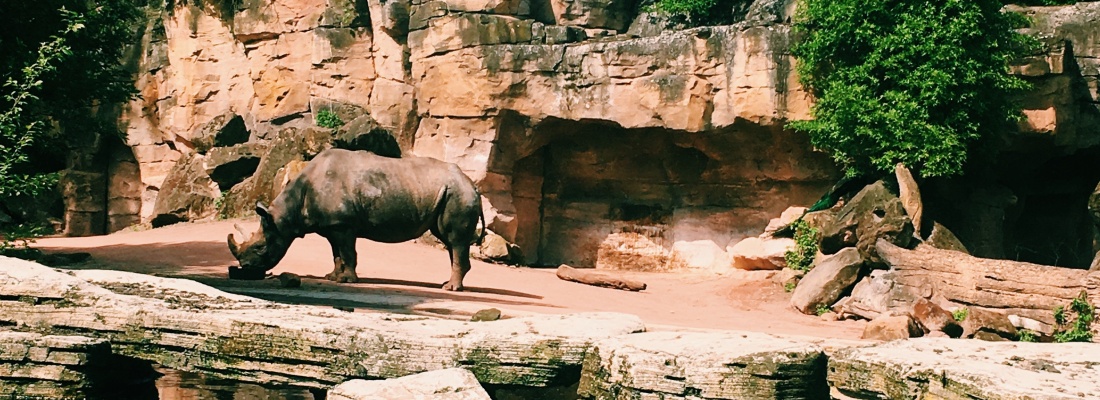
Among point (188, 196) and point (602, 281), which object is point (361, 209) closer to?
point (602, 281)

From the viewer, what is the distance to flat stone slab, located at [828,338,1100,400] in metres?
4.91

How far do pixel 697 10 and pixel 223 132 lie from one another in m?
10.1

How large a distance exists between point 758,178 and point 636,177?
2556mm

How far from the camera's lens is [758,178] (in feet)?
68.7

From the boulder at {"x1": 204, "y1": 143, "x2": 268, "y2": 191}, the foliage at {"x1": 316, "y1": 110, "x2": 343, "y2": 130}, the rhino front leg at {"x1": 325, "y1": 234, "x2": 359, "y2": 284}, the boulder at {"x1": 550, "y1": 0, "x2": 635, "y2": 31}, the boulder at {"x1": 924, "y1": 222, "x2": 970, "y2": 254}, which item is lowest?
the rhino front leg at {"x1": 325, "y1": 234, "x2": 359, "y2": 284}

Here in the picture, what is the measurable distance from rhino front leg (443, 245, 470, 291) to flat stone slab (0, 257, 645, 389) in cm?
494

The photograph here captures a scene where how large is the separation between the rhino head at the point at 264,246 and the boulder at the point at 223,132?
1137 cm

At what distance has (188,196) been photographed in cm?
2203

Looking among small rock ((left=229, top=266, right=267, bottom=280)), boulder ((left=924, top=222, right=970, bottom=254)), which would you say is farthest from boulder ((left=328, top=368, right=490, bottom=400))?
boulder ((left=924, top=222, right=970, bottom=254))

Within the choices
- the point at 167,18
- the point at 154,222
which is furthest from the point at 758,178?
the point at 167,18

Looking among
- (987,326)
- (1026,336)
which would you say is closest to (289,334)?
(987,326)

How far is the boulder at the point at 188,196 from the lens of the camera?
21.8m

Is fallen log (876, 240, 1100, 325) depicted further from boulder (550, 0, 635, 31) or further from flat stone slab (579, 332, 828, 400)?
boulder (550, 0, 635, 31)

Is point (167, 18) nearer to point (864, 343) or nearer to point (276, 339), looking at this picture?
point (276, 339)
